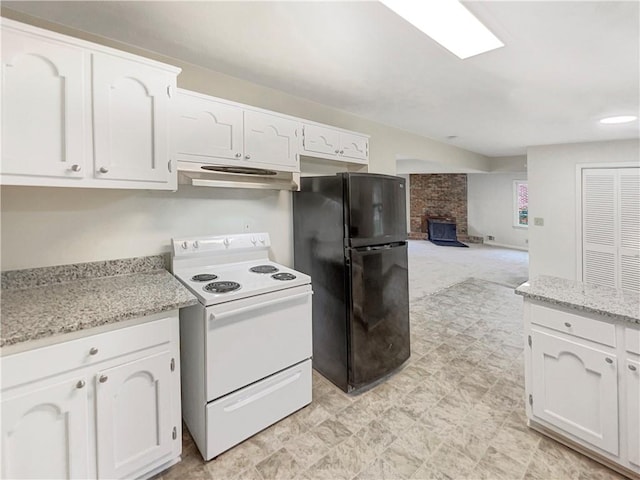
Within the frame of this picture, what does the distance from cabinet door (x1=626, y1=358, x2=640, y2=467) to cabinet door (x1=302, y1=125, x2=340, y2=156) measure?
7.44ft

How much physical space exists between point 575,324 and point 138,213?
2637 mm

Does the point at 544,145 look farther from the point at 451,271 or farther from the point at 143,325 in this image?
the point at 143,325

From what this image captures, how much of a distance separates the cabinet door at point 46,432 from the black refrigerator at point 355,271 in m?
1.57

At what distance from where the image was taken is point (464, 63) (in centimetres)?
205

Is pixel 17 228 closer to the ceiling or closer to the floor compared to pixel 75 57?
closer to the floor

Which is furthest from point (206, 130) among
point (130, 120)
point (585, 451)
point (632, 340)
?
point (585, 451)

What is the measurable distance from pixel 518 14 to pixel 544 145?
4169 millimetres

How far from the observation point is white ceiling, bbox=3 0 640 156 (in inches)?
59.8

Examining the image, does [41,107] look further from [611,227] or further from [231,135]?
[611,227]

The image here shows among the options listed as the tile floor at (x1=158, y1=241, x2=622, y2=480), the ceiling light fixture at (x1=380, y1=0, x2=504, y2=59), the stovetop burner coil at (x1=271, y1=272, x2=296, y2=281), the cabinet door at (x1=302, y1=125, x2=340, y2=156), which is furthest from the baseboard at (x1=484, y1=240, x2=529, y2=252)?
the stovetop burner coil at (x1=271, y1=272, x2=296, y2=281)

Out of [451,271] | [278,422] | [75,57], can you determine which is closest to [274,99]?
[75,57]

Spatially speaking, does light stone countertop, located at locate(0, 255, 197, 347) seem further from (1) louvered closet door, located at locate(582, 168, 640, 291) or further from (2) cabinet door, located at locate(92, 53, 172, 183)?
(1) louvered closet door, located at locate(582, 168, 640, 291)

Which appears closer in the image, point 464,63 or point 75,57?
point 75,57

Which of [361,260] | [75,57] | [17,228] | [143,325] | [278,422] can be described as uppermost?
[75,57]
